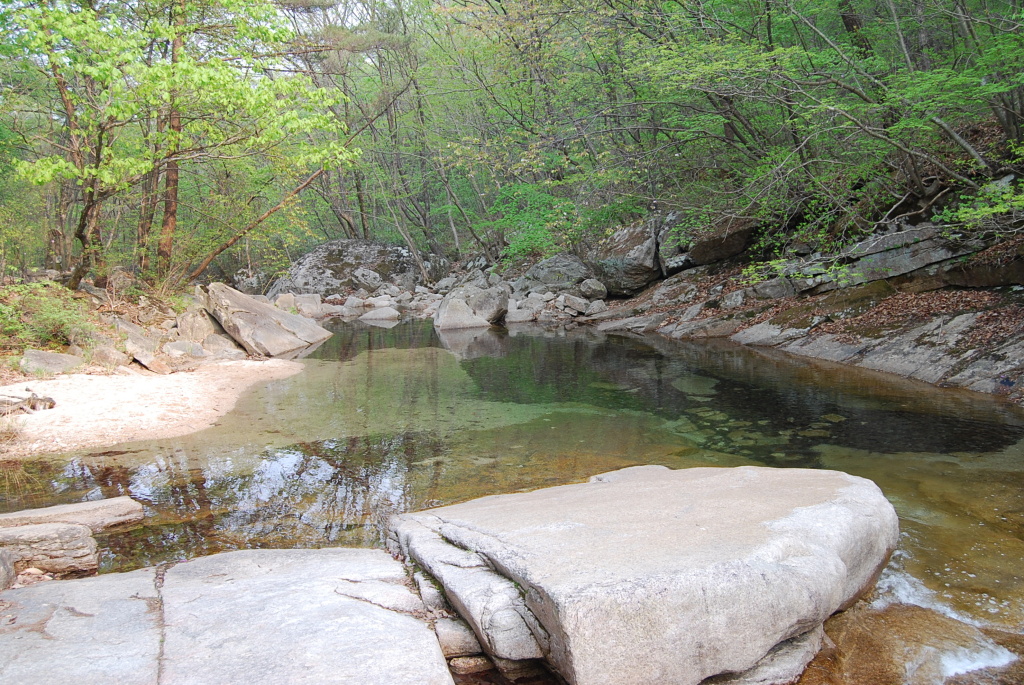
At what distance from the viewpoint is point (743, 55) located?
10344mm

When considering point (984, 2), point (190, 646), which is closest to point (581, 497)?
point (190, 646)

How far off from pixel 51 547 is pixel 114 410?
16.2 feet

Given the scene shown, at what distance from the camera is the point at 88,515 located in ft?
17.4

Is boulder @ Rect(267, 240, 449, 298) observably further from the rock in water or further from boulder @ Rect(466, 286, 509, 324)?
the rock in water

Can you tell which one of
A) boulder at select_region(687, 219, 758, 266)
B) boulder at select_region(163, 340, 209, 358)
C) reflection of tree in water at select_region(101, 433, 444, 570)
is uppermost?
boulder at select_region(687, 219, 758, 266)

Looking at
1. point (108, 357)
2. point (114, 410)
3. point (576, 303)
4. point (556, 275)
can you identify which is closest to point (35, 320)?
point (108, 357)

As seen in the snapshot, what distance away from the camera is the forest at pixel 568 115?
9523 mm

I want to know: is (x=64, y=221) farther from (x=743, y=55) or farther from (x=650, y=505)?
(x=650, y=505)

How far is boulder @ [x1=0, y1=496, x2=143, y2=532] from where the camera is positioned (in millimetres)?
4902

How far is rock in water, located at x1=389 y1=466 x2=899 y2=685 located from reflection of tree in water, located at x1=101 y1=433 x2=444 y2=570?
5.05 ft

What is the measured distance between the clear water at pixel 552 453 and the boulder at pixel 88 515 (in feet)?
0.51

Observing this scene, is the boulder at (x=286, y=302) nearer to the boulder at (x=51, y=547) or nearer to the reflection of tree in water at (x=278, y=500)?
the reflection of tree in water at (x=278, y=500)

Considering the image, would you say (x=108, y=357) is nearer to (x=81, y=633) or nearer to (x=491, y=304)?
(x=81, y=633)

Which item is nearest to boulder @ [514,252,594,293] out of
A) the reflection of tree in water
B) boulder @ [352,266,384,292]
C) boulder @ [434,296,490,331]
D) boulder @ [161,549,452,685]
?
boulder @ [434,296,490,331]
